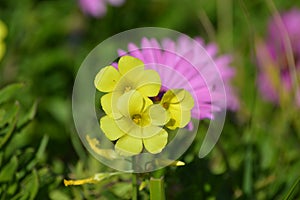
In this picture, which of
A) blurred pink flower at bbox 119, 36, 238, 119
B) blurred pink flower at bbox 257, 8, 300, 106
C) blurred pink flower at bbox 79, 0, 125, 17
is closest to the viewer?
blurred pink flower at bbox 119, 36, 238, 119

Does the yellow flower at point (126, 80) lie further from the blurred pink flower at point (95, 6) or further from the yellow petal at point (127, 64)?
the blurred pink flower at point (95, 6)

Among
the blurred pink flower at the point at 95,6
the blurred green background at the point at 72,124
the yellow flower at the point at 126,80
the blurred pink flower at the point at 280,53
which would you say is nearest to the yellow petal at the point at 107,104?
the yellow flower at the point at 126,80

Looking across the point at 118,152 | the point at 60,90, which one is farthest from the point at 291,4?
the point at 118,152

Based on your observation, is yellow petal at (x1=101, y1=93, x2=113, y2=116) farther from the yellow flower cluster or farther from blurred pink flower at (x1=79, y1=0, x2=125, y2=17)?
blurred pink flower at (x1=79, y1=0, x2=125, y2=17)

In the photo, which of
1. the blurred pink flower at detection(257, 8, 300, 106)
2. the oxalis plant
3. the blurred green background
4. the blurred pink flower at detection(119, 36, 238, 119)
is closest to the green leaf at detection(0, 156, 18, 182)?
the blurred green background

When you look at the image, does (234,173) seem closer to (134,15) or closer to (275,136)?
(275,136)

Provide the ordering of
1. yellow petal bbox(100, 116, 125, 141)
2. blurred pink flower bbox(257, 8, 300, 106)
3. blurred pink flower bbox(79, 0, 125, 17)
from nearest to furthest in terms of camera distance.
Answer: yellow petal bbox(100, 116, 125, 141)
blurred pink flower bbox(257, 8, 300, 106)
blurred pink flower bbox(79, 0, 125, 17)
